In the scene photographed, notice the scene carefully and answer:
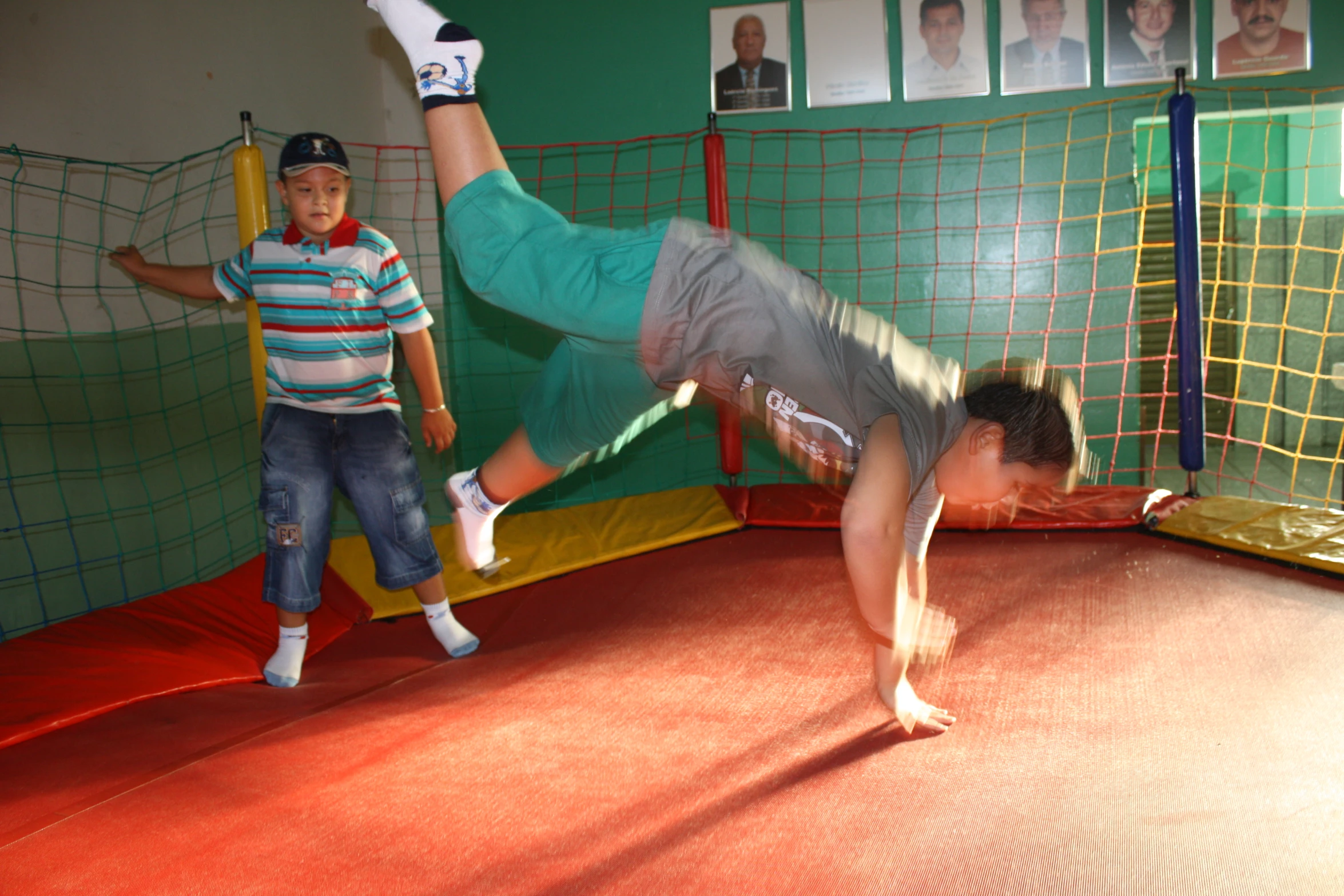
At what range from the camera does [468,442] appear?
4.66 meters

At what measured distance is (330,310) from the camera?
2.12 m

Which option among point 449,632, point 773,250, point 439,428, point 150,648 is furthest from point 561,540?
point 773,250

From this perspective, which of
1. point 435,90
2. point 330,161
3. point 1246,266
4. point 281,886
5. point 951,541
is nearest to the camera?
point 281,886

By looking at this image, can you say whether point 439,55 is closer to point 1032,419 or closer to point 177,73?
point 1032,419

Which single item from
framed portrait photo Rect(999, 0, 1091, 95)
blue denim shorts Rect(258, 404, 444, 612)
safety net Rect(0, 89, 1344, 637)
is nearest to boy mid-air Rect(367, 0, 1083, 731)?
blue denim shorts Rect(258, 404, 444, 612)

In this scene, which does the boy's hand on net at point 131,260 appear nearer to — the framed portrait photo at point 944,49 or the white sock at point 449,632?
the white sock at point 449,632

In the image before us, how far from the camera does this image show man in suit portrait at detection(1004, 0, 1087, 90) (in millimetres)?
4031

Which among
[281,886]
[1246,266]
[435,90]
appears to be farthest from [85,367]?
[1246,266]

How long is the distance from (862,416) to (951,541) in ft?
5.01

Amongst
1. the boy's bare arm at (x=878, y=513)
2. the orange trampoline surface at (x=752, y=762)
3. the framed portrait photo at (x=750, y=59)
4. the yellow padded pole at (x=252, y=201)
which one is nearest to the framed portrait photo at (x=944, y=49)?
the framed portrait photo at (x=750, y=59)

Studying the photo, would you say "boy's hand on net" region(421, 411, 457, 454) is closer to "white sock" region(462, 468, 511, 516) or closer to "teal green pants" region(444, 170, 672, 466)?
"white sock" region(462, 468, 511, 516)

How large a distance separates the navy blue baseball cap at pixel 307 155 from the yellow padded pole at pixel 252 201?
595 millimetres

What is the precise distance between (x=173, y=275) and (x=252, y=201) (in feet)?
1.54

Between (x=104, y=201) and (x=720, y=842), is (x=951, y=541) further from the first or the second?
(x=104, y=201)
